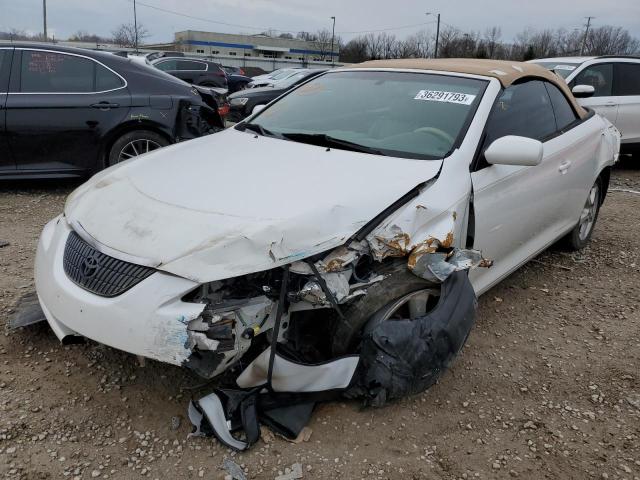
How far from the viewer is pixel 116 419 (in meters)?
2.48

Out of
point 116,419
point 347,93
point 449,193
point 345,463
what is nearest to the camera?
point 345,463

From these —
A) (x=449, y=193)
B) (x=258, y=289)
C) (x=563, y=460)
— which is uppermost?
(x=449, y=193)

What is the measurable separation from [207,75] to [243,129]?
16.4 meters

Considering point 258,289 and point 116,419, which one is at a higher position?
point 258,289

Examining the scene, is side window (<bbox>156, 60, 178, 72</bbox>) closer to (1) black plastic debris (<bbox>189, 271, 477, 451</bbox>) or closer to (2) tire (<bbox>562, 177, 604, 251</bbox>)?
(2) tire (<bbox>562, 177, 604, 251</bbox>)

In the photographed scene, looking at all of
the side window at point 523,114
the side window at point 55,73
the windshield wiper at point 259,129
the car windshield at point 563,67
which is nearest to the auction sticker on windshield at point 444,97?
the side window at point 523,114

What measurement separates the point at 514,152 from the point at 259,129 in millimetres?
1592

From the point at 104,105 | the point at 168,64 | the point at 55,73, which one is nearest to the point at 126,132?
the point at 104,105

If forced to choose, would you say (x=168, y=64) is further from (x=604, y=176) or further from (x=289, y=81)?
(x=604, y=176)

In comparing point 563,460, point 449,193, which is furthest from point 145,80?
point 563,460

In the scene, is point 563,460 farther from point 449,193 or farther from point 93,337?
point 93,337

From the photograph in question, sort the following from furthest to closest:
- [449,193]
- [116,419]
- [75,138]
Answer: [75,138] → [449,193] → [116,419]

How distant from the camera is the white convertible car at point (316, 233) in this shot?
2234 millimetres

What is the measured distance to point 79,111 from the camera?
5.72 meters
